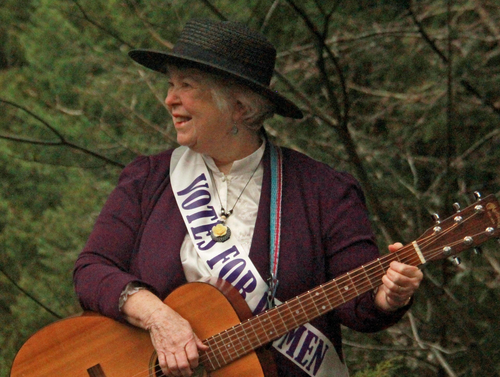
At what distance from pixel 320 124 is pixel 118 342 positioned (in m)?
1.38

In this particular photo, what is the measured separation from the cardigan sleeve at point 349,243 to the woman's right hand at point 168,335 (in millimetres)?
479

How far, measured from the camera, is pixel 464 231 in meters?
1.98

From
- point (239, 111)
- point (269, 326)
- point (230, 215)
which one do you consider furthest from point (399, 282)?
point (239, 111)

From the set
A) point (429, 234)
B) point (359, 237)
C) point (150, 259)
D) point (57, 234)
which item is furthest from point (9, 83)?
point (429, 234)

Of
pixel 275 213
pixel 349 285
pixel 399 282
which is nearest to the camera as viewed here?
pixel 399 282

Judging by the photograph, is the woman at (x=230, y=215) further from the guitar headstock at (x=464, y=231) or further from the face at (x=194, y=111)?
the guitar headstock at (x=464, y=231)

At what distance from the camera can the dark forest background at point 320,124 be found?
9.62 feet

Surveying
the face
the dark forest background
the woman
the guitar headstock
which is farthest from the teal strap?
the dark forest background

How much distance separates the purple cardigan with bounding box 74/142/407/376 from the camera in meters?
2.23

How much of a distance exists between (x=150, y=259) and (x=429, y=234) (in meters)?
0.86

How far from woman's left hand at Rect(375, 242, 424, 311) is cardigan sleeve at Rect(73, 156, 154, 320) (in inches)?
28.8

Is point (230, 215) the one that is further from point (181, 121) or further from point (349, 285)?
point (349, 285)

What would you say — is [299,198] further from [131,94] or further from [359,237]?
[131,94]

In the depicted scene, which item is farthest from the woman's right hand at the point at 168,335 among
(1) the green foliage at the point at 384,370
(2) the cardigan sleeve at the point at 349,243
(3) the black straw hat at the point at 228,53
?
(1) the green foliage at the point at 384,370
